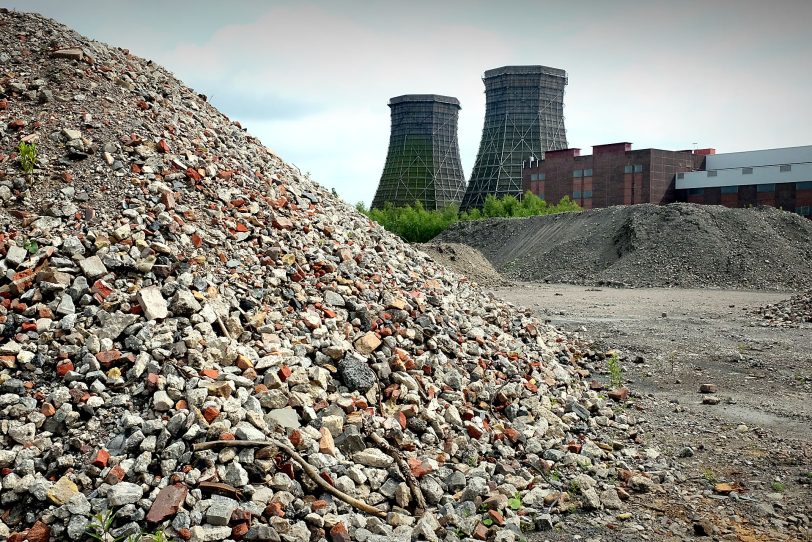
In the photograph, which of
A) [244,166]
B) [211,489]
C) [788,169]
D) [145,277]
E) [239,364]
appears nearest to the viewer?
[211,489]

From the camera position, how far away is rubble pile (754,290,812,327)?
16156 mm

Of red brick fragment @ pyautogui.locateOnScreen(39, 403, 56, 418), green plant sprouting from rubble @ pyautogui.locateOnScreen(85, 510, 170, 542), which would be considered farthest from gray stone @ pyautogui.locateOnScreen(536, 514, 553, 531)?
red brick fragment @ pyautogui.locateOnScreen(39, 403, 56, 418)

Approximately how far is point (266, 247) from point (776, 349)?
10035 mm

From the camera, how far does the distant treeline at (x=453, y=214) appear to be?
5208cm

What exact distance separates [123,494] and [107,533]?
0.80 feet

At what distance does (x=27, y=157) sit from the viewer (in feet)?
23.3

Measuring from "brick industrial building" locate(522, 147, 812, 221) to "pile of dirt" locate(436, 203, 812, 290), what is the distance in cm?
1122

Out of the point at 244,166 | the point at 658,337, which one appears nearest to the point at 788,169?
the point at 658,337

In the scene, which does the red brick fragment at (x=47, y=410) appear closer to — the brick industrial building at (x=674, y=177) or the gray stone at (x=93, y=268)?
the gray stone at (x=93, y=268)

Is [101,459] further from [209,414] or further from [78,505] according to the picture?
[209,414]

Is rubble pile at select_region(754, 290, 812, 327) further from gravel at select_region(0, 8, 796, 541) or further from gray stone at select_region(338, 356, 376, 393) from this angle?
gray stone at select_region(338, 356, 376, 393)

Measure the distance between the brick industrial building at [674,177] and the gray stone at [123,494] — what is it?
48721 mm

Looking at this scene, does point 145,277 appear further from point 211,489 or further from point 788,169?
point 788,169

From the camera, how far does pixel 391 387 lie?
21.1 feet
